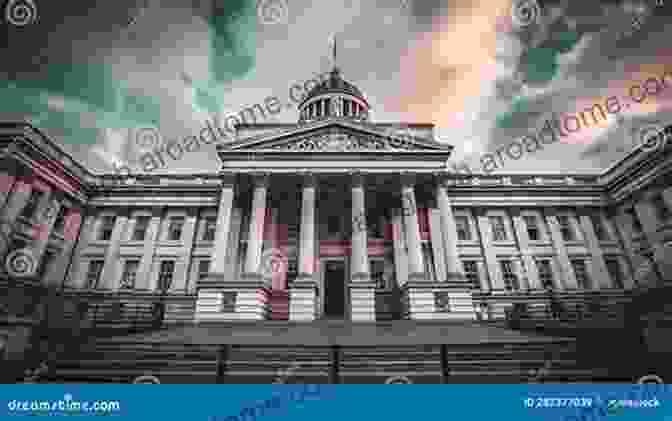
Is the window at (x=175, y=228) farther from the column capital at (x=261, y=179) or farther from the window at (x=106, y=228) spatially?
the column capital at (x=261, y=179)

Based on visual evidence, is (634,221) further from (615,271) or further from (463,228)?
(463,228)

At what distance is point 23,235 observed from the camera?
16.3 meters

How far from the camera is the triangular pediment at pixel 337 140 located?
18.1m

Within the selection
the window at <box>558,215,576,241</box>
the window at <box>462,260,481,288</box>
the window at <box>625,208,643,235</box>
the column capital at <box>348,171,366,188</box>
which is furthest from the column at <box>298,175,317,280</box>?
the window at <box>625,208,643,235</box>

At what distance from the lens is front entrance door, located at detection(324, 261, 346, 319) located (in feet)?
58.4

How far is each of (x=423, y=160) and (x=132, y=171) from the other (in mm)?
21243

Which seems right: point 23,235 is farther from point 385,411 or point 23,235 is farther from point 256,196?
point 385,411

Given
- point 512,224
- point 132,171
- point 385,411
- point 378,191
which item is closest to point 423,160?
Result: point 378,191

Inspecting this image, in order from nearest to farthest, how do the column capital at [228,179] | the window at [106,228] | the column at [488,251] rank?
the column capital at [228,179]
the column at [488,251]
the window at [106,228]

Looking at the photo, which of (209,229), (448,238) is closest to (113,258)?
(209,229)

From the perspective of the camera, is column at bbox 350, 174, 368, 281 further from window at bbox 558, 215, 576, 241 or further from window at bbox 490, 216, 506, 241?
window at bbox 558, 215, 576, 241

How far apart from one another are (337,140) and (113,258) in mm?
17107

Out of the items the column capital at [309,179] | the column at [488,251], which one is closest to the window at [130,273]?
the column capital at [309,179]

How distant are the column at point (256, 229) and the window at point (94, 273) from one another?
11239mm
